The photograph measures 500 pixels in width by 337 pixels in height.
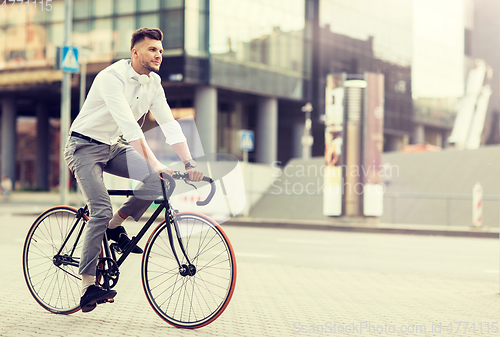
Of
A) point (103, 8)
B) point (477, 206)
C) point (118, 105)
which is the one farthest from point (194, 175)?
point (103, 8)

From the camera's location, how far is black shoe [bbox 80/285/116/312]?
13.0ft

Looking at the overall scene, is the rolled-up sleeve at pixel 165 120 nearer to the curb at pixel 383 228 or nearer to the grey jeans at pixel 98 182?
the grey jeans at pixel 98 182

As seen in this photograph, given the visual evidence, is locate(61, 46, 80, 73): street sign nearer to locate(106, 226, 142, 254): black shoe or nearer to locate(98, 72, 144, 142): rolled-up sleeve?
locate(106, 226, 142, 254): black shoe

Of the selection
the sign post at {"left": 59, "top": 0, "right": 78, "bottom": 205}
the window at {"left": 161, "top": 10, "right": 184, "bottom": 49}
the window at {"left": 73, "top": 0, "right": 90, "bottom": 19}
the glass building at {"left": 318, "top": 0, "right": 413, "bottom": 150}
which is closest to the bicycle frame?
the sign post at {"left": 59, "top": 0, "right": 78, "bottom": 205}

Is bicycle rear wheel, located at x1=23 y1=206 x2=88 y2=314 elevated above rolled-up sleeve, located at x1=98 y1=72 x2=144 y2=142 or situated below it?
below

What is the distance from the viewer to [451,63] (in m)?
55.8

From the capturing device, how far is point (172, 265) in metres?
4.02

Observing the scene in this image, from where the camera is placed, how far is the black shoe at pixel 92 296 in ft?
13.0

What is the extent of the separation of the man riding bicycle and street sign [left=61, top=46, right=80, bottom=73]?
1225cm

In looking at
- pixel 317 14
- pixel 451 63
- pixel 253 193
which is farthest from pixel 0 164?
pixel 451 63

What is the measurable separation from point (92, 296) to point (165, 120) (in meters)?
1.26

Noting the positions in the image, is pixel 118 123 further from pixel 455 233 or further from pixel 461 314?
pixel 455 233

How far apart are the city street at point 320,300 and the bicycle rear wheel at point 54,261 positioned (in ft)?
0.39

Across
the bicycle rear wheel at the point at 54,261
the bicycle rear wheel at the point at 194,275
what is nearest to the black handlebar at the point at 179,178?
the bicycle rear wheel at the point at 194,275
